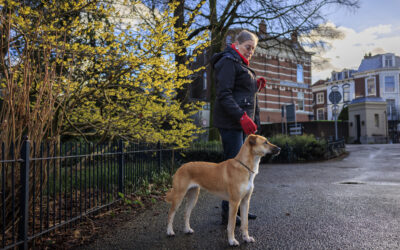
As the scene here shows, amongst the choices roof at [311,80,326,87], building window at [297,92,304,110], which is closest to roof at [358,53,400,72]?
roof at [311,80,326,87]

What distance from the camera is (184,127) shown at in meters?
6.34

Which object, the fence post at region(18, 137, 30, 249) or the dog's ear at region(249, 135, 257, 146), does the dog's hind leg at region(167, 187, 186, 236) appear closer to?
the dog's ear at region(249, 135, 257, 146)

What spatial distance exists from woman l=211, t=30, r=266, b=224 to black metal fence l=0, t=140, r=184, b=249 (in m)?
1.87

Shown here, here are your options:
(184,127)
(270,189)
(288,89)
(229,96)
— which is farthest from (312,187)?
(288,89)

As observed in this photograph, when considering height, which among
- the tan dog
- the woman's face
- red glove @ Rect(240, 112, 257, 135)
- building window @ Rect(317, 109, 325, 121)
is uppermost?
building window @ Rect(317, 109, 325, 121)

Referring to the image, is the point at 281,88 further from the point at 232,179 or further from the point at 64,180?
the point at 232,179

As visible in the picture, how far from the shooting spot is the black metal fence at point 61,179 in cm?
291

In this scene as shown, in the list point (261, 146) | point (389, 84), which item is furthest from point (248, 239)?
point (389, 84)

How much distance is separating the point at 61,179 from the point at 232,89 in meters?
2.43

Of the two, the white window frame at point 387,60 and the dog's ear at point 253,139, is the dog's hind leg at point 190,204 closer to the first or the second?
the dog's ear at point 253,139

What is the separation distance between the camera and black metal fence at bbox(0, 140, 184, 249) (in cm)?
291

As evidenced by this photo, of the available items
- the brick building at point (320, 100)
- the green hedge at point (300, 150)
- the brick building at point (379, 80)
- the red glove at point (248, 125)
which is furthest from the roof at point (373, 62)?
the red glove at point (248, 125)

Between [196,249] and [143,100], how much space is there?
365 cm

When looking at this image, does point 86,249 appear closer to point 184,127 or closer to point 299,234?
point 299,234
